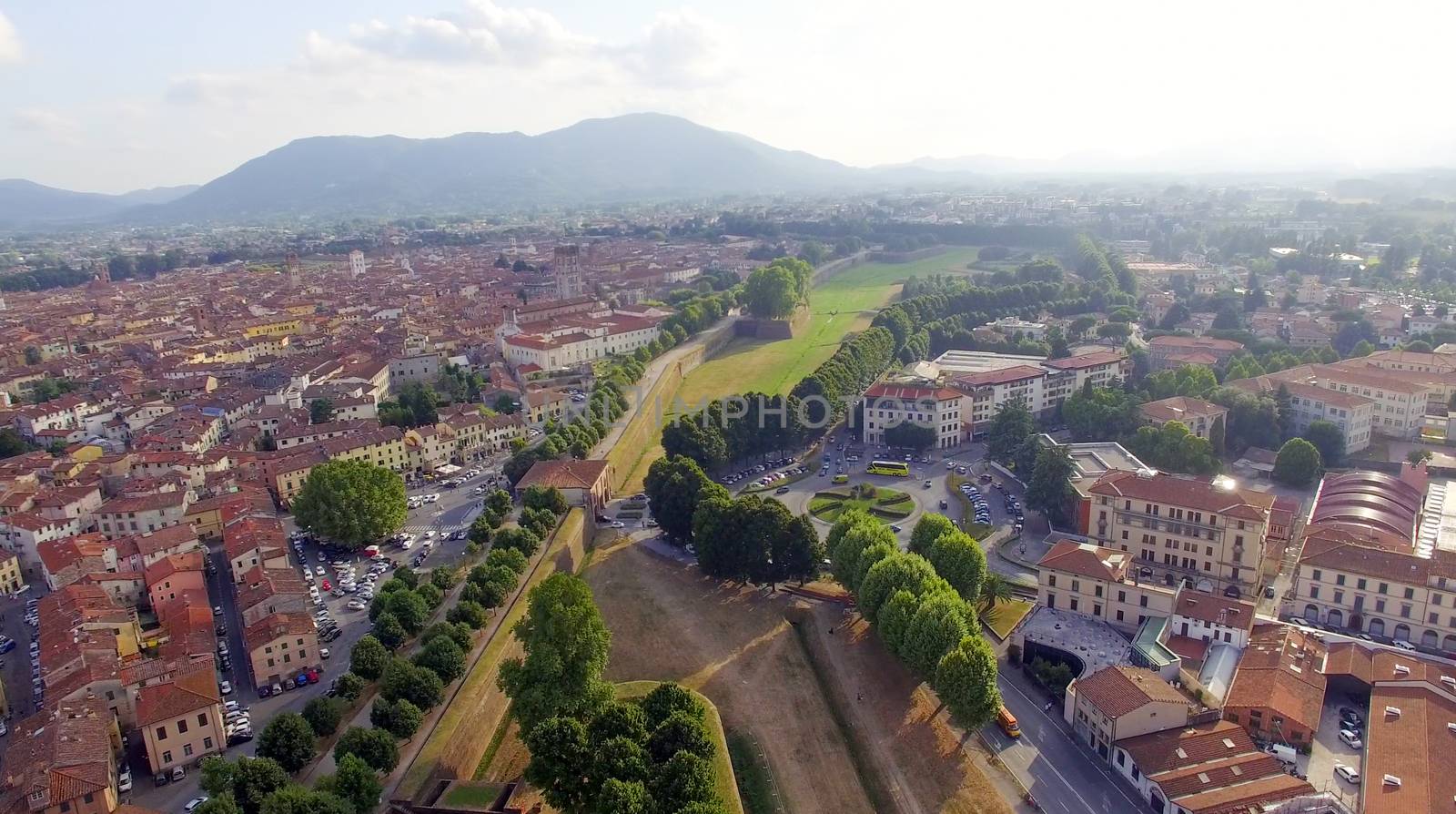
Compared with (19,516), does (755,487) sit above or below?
below

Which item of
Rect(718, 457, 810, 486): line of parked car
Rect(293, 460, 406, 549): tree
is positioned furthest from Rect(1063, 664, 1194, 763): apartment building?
Rect(293, 460, 406, 549): tree

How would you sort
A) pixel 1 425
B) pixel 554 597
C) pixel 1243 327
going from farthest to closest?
1. pixel 1243 327
2. pixel 1 425
3. pixel 554 597

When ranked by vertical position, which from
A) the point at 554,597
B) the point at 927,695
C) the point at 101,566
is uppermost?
the point at 554,597

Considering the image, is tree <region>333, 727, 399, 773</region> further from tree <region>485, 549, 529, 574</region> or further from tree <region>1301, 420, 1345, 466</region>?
tree <region>1301, 420, 1345, 466</region>

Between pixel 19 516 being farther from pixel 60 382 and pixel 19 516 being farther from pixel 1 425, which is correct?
pixel 60 382

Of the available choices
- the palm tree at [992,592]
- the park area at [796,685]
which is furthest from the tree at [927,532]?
the park area at [796,685]

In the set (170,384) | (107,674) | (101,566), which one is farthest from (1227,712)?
(170,384)

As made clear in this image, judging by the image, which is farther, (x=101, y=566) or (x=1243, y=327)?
(x=1243, y=327)

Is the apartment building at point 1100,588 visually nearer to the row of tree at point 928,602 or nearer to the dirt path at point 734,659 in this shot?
the row of tree at point 928,602

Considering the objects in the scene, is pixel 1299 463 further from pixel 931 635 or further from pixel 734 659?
pixel 734 659
